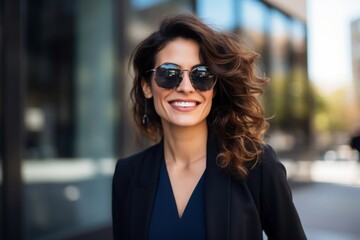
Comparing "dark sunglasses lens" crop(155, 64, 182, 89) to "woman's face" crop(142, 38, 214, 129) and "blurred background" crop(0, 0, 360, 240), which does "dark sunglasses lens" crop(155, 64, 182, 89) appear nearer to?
"woman's face" crop(142, 38, 214, 129)

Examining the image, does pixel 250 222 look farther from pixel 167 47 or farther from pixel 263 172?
pixel 167 47

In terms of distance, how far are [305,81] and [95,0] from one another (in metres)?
8.85

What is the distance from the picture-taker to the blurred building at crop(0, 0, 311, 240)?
441cm

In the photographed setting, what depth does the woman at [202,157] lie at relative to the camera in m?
1.68

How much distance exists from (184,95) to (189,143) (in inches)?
10.2

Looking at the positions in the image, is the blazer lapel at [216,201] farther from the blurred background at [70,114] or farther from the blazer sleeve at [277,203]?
the blurred background at [70,114]

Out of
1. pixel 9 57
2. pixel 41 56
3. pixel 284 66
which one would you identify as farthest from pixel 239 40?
pixel 284 66

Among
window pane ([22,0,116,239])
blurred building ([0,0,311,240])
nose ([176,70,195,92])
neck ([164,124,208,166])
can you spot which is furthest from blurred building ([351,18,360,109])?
nose ([176,70,195,92])

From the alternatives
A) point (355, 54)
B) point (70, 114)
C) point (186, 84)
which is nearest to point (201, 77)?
point (186, 84)

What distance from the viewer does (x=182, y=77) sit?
1.86m

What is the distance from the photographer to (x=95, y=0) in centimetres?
593

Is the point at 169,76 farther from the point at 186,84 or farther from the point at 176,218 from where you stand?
the point at 176,218

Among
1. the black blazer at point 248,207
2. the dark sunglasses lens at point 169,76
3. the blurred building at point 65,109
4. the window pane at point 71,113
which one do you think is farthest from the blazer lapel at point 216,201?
the window pane at point 71,113

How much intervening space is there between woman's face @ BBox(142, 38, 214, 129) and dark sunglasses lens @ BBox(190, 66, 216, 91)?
24 millimetres
